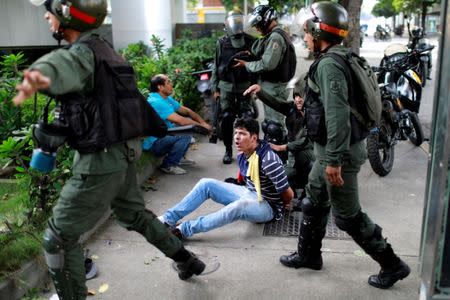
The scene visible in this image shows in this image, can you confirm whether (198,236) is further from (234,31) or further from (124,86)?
(234,31)

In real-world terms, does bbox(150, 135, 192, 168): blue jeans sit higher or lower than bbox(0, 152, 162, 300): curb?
higher

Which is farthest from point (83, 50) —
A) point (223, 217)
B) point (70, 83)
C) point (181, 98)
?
point (181, 98)

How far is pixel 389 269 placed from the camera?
328cm

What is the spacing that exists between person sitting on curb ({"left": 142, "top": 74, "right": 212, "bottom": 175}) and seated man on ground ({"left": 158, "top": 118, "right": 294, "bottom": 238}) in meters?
1.36

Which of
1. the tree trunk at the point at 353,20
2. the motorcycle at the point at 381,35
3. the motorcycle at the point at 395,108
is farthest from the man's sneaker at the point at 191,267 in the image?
the motorcycle at the point at 381,35

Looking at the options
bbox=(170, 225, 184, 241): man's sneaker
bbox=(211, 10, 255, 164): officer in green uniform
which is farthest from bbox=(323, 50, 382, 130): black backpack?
bbox=(211, 10, 255, 164): officer in green uniform

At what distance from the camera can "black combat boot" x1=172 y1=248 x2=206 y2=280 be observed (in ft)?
10.7

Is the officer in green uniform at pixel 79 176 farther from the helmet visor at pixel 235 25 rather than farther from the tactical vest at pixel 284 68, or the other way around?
the helmet visor at pixel 235 25

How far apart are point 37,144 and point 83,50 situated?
556mm

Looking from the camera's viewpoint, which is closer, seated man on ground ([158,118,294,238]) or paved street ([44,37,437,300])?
paved street ([44,37,437,300])

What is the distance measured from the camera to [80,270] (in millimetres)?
2809

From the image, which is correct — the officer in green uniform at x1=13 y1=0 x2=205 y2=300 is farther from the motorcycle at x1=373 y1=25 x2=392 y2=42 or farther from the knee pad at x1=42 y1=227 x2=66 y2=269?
the motorcycle at x1=373 y1=25 x2=392 y2=42

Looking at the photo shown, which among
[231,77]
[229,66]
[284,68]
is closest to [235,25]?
[229,66]

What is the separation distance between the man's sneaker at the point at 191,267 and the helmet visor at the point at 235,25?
351 cm
